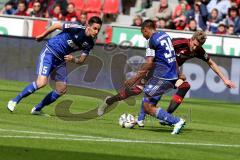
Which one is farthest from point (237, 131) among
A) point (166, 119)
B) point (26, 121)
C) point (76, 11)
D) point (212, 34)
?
point (76, 11)

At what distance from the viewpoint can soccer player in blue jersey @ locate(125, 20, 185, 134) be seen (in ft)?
49.8

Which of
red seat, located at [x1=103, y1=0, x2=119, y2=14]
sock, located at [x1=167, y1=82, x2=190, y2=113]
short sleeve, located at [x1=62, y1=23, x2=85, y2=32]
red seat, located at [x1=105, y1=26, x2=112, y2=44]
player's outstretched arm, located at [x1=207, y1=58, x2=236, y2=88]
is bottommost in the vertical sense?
red seat, located at [x1=105, y1=26, x2=112, y2=44]

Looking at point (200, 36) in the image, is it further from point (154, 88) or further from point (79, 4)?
point (79, 4)

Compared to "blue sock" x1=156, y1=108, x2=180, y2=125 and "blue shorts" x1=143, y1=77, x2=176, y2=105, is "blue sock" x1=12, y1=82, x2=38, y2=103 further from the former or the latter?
"blue sock" x1=156, y1=108, x2=180, y2=125

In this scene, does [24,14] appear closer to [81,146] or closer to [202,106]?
[202,106]

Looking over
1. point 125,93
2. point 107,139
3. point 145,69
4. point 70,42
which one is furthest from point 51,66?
point 107,139

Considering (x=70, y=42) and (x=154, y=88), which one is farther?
(x=70, y=42)

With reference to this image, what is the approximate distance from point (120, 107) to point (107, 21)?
12173 mm

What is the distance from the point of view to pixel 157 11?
3212cm

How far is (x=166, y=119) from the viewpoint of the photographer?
15039 mm

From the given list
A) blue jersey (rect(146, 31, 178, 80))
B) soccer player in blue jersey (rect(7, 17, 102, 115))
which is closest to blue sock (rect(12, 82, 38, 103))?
soccer player in blue jersey (rect(7, 17, 102, 115))

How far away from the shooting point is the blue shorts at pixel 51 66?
1738 cm

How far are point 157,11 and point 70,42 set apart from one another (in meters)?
14.8

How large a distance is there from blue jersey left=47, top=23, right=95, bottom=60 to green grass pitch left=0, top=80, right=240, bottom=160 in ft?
4.52
